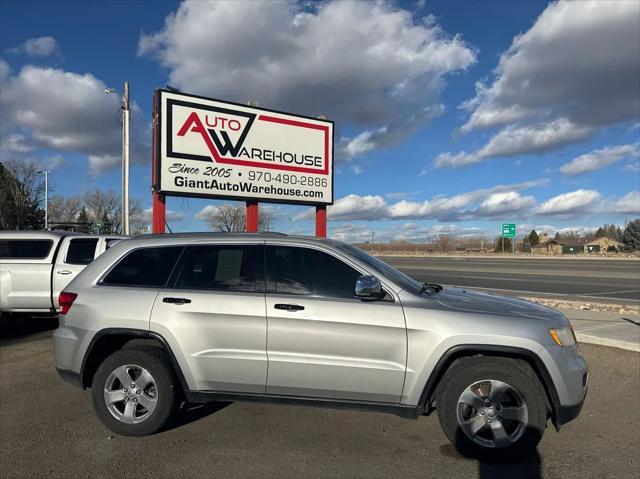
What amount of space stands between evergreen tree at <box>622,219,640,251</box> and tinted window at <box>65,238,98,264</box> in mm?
90862

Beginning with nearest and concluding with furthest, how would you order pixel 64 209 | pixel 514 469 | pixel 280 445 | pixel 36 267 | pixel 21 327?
pixel 514 469
pixel 280 445
pixel 36 267
pixel 21 327
pixel 64 209

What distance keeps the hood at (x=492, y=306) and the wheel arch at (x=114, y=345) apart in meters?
2.27

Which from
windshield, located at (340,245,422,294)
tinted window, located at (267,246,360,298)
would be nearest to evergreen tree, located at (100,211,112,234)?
tinted window, located at (267,246,360,298)

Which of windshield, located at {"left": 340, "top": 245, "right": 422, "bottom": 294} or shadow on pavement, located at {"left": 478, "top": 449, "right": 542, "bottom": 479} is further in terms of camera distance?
windshield, located at {"left": 340, "top": 245, "right": 422, "bottom": 294}

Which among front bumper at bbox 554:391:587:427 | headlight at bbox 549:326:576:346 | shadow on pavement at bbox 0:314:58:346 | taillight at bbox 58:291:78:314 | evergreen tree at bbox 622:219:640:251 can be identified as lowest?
shadow on pavement at bbox 0:314:58:346

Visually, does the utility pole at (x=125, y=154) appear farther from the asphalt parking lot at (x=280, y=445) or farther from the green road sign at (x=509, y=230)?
the green road sign at (x=509, y=230)

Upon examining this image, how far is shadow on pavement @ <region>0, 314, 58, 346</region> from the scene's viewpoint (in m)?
9.14

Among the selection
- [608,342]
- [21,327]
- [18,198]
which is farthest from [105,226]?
[608,342]

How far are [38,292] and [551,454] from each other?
8583mm

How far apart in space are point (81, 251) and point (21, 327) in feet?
6.99

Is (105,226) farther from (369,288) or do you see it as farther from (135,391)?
(369,288)

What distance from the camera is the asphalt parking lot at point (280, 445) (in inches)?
150

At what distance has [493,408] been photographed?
3943 millimetres

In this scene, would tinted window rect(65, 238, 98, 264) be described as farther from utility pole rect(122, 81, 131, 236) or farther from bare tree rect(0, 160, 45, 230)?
bare tree rect(0, 160, 45, 230)
